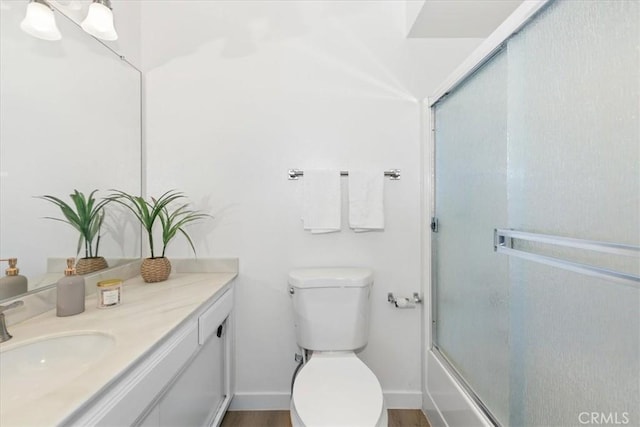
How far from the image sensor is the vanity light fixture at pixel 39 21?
3.09ft

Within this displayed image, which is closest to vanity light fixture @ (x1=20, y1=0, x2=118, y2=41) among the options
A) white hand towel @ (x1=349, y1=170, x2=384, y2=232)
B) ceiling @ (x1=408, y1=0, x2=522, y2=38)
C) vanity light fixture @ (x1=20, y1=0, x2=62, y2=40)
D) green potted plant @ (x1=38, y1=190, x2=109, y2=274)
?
vanity light fixture @ (x1=20, y1=0, x2=62, y2=40)

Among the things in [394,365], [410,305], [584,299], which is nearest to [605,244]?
[584,299]

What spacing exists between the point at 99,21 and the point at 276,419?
75.2 inches

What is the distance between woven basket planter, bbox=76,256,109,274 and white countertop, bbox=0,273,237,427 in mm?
100

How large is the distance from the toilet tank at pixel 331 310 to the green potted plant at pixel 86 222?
84 cm

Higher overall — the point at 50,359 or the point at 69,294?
the point at 69,294

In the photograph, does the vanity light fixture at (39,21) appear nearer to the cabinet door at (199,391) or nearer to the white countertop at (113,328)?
the white countertop at (113,328)

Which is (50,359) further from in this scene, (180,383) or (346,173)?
(346,173)

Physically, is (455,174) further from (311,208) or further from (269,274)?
(269,274)

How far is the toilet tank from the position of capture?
1361mm

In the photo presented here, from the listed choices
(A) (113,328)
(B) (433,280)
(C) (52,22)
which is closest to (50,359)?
(A) (113,328)

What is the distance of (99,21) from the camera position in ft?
3.76

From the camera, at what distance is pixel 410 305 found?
1.54m

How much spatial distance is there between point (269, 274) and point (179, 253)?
19.2 inches
